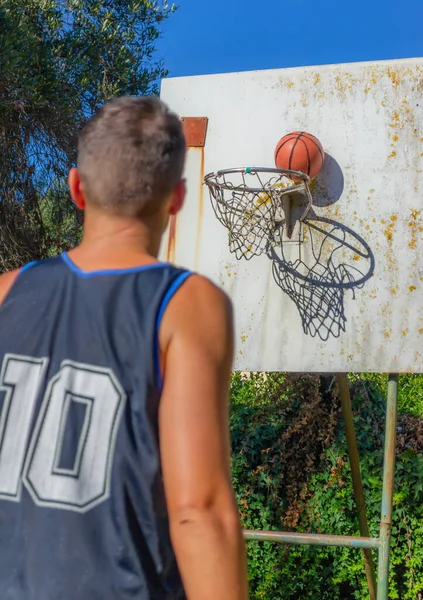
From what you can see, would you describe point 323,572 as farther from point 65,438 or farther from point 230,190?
point 65,438

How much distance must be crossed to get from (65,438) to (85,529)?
0.15 meters

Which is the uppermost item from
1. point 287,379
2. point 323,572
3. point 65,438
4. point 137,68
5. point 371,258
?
point 137,68

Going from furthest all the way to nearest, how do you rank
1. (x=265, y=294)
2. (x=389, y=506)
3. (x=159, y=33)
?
1. (x=159, y=33)
2. (x=265, y=294)
3. (x=389, y=506)

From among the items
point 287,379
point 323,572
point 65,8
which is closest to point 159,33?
point 65,8

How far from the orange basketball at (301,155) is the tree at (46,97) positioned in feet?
12.6

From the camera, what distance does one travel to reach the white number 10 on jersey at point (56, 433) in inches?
53.2

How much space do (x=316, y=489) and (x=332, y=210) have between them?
2047mm

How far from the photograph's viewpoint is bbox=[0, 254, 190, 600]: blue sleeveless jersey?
1.34m

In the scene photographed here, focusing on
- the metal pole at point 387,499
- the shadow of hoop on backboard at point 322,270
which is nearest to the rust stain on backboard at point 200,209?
the shadow of hoop on backboard at point 322,270

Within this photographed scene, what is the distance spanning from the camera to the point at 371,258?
3822 millimetres

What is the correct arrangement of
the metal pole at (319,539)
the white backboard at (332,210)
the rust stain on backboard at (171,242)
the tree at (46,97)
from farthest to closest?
the tree at (46,97) < the rust stain on backboard at (171,242) < the white backboard at (332,210) < the metal pole at (319,539)

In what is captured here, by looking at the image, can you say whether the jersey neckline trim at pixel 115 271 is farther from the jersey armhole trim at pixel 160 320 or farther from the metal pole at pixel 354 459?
the metal pole at pixel 354 459

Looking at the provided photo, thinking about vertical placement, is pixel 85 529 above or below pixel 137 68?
below

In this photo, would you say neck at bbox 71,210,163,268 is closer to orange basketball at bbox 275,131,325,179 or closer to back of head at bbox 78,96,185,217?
back of head at bbox 78,96,185,217
